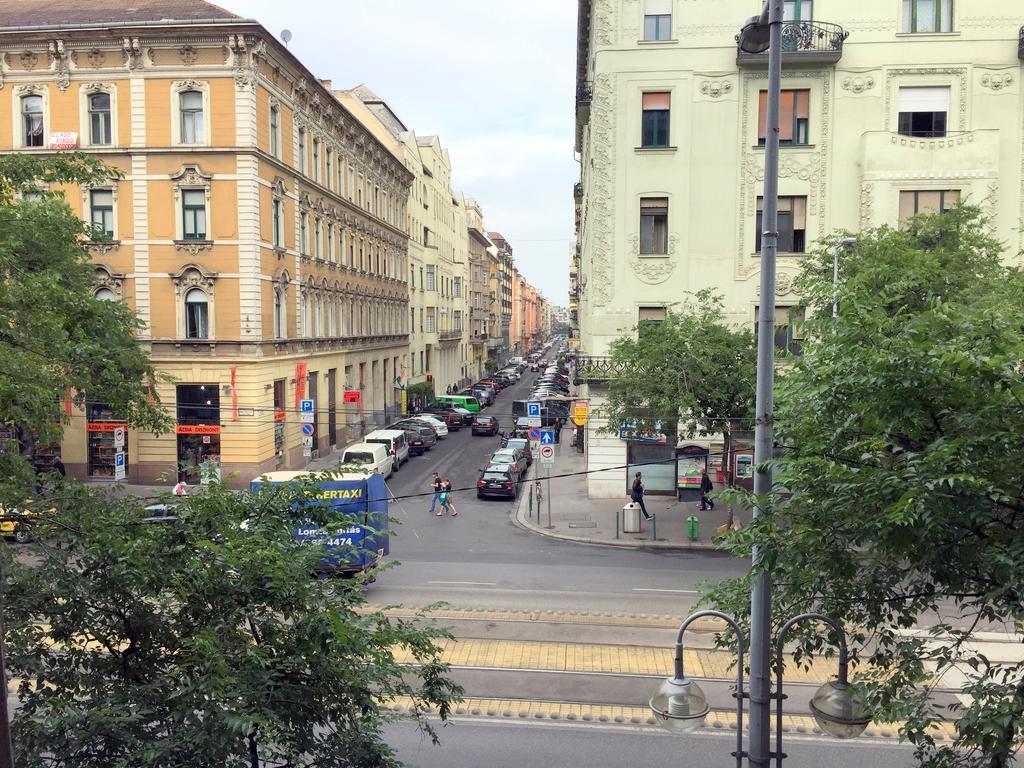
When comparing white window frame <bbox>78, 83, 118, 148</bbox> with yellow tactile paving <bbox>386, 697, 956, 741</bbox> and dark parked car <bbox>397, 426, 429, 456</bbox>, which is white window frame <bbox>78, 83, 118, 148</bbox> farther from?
yellow tactile paving <bbox>386, 697, 956, 741</bbox>

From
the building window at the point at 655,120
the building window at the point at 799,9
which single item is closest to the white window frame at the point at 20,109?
the building window at the point at 655,120

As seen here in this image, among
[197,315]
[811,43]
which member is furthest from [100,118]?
[811,43]

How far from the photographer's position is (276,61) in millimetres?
32312

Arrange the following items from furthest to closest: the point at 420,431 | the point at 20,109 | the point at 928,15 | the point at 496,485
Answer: the point at 420,431
the point at 20,109
the point at 496,485
the point at 928,15

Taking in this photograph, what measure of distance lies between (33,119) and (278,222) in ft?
32.7

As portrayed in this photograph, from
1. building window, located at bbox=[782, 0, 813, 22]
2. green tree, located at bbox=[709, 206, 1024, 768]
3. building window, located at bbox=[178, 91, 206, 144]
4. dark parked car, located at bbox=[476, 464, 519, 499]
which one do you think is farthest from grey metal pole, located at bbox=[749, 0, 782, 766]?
building window, located at bbox=[178, 91, 206, 144]

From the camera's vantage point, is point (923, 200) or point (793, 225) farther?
point (793, 225)

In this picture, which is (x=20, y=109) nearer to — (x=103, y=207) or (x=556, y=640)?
(x=103, y=207)

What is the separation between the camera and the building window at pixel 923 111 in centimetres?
2698

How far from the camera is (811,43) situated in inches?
1056

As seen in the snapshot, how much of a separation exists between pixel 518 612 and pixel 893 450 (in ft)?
37.3

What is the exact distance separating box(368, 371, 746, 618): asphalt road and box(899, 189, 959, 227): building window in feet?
47.0

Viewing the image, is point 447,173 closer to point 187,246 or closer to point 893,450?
point 187,246

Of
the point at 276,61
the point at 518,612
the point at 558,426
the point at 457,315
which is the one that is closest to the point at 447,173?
the point at 457,315
